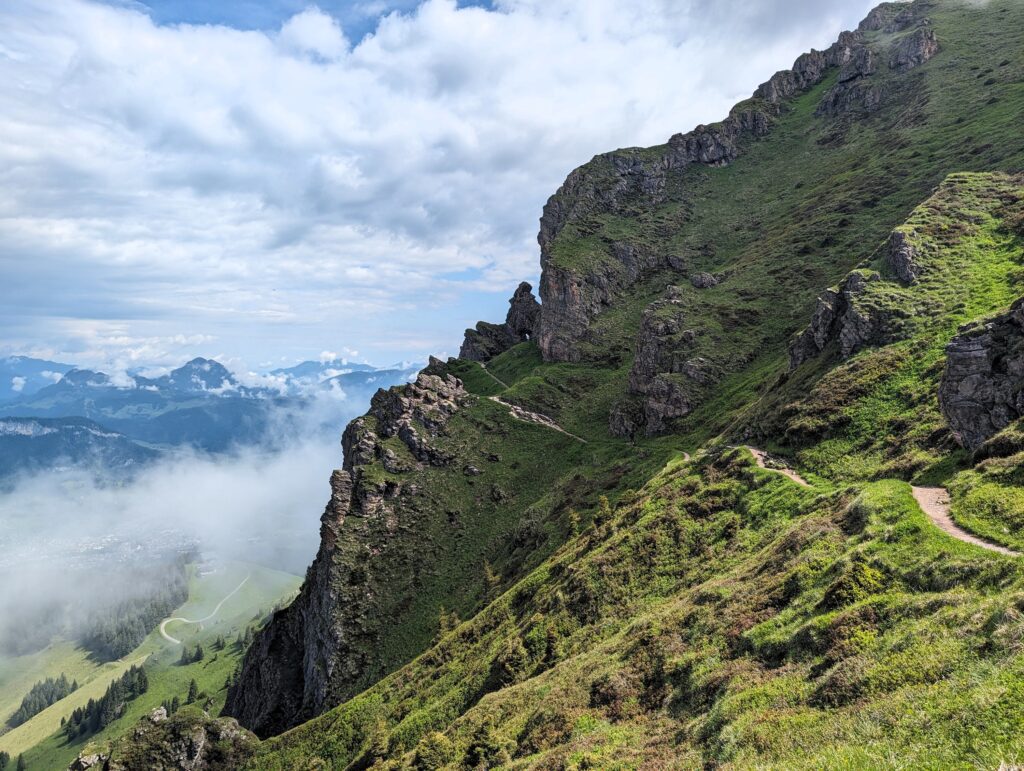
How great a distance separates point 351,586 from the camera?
333 ft

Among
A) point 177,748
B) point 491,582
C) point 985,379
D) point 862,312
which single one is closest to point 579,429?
point 491,582

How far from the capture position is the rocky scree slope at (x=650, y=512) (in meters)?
26.7

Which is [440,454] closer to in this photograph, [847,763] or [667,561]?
[667,561]

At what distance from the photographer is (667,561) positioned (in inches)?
1898

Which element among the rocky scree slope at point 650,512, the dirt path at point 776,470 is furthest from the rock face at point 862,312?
the dirt path at point 776,470

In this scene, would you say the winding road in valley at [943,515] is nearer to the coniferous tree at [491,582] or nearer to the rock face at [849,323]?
Answer: the rock face at [849,323]

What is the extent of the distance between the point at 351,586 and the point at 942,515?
316ft

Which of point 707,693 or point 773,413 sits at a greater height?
point 773,413

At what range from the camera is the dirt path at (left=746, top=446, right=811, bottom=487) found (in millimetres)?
48812

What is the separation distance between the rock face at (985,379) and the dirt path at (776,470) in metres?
12.3

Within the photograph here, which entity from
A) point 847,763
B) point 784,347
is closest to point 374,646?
point 847,763

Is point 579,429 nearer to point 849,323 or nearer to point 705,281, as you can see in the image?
point 705,281

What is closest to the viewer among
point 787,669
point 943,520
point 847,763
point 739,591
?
point 847,763

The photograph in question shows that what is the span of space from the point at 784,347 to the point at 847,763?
11204 cm
